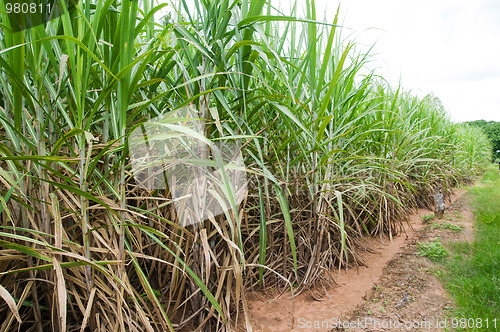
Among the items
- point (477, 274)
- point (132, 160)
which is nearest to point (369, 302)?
point (477, 274)

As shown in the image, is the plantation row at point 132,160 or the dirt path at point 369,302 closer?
the plantation row at point 132,160

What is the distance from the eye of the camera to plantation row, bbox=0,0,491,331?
696 mm

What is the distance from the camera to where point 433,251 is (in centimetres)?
208

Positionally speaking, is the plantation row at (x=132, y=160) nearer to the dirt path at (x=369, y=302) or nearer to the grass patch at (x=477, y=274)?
the dirt path at (x=369, y=302)

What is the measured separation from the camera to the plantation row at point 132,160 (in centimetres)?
70

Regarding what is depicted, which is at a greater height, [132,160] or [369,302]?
[132,160]

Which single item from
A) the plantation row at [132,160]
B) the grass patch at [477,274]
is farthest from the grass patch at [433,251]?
the plantation row at [132,160]

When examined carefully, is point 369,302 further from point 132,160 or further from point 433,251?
point 132,160

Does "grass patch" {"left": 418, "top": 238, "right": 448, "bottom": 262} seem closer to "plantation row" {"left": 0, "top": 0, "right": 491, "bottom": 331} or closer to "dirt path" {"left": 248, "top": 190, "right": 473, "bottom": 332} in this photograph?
"dirt path" {"left": 248, "top": 190, "right": 473, "bottom": 332}

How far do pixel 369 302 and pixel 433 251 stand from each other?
84 centimetres

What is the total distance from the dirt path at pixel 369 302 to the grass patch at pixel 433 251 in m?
0.05

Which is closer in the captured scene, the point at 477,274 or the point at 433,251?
the point at 477,274

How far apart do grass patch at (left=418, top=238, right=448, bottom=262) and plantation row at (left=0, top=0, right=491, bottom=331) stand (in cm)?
55

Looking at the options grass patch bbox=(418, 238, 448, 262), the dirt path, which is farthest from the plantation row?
grass patch bbox=(418, 238, 448, 262)
